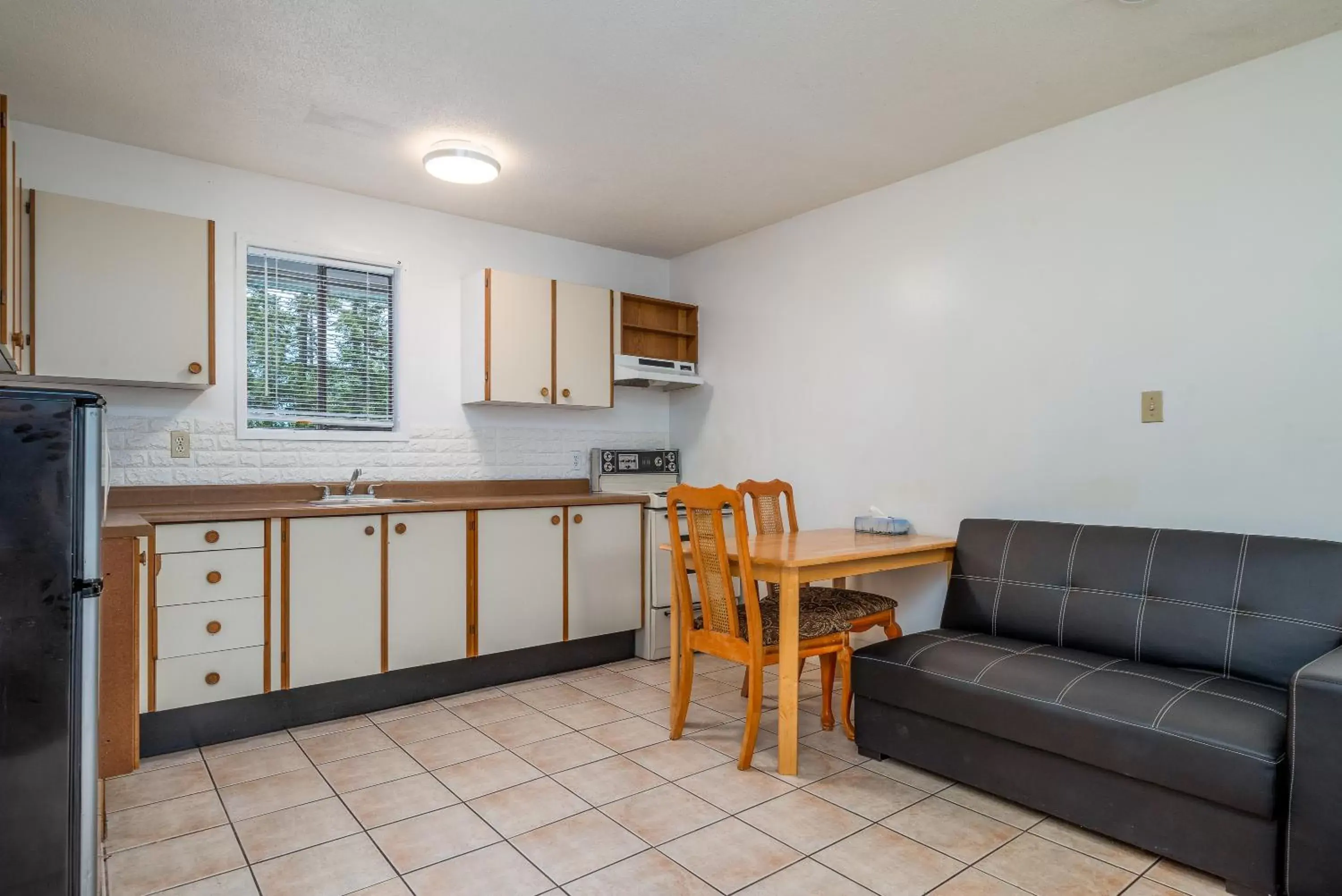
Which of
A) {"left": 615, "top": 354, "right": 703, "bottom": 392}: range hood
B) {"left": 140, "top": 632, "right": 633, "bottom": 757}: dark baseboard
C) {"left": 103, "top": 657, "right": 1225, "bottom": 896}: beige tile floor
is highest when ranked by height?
{"left": 615, "top": 354, "right": 703, "bottom": 392}: range hood

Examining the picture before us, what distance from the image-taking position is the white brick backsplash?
3209mm

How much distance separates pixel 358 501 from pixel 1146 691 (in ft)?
10.9

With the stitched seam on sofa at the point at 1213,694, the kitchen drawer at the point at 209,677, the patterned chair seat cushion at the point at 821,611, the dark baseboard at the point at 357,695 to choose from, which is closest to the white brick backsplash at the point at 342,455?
the kitchen drawer at the point at 209,677

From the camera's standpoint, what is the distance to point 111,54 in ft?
8.16

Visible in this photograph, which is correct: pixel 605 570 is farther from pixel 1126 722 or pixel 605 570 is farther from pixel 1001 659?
pixel 1126 722

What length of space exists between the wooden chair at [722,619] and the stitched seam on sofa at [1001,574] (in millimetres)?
601

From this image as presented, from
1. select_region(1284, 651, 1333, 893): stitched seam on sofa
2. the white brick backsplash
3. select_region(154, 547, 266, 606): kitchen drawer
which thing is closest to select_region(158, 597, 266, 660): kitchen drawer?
select_region(154, 547, 266, 606): kitchen drawer

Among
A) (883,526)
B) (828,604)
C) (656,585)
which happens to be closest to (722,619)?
(828,604)

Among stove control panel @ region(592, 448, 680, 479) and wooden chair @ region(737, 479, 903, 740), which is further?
Result: stove control panel @ region(592, 448, 680, 479)

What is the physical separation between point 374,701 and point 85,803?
75.4 inches

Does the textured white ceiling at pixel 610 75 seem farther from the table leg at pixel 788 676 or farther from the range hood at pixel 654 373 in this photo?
the table leg at pixel 788 676

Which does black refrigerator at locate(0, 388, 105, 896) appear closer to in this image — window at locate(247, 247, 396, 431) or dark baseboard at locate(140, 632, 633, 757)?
dark baseboard at locate(140, 632, 633, 757)

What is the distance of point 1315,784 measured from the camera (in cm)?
172

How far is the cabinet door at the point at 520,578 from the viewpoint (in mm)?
3637
